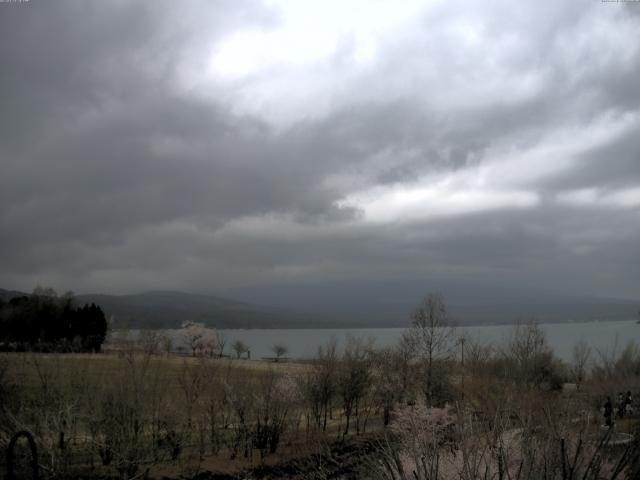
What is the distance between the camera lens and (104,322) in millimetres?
119125

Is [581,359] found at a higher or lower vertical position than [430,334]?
lower

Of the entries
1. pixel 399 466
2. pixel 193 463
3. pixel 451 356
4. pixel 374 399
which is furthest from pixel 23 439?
pixel 451 356

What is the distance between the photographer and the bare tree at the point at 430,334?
2144 inches

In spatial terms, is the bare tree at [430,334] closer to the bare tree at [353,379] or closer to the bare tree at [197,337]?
the bare tree at [353,379]

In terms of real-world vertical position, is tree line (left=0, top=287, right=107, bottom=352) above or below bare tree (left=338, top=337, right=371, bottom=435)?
above

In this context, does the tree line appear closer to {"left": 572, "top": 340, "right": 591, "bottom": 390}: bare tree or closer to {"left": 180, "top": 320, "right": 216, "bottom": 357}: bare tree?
{"left": 180, "top": 320, "right": 216, "bottom": 357}: bare tree

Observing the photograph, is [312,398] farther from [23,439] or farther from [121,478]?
[23,439]

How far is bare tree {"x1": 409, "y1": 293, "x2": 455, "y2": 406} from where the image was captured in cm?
5445

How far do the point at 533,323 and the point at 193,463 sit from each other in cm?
4210

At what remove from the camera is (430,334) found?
55594mm

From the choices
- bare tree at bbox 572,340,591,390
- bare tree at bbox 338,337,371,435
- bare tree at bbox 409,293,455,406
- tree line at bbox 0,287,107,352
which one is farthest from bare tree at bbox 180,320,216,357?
bare tree at bbox 572,340,591,390

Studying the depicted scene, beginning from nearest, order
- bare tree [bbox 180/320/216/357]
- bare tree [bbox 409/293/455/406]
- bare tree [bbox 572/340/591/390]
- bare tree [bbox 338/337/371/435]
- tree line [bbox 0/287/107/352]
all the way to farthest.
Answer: bare tree [bbox 338/337/371/435], bare tree [bbox 409/293/455/406], bare tree [bbox 180/320/216/357], bare tree [bbox 572/340/591/390], tree line [bbox 0/287/107/352]

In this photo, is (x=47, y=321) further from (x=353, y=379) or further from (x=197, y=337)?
(x=353, y=379)

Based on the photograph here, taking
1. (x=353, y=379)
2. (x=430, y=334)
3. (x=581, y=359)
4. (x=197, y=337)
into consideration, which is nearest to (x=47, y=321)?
(x=197, y=337)
